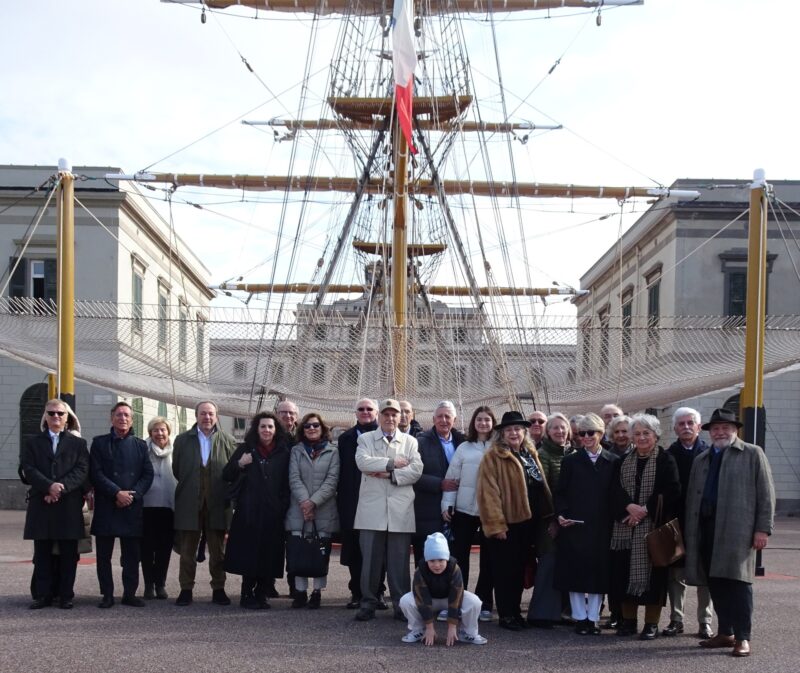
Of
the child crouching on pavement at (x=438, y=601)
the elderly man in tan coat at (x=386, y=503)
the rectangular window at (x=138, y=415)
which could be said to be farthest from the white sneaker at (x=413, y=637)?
the rectangular window at (x=138, y=415)

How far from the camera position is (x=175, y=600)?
369 inches

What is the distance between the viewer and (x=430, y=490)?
28.9 ft

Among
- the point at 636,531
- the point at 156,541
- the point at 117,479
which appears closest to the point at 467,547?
the point at 636,531

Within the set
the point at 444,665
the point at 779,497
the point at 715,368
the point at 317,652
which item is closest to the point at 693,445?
the point at 444,665

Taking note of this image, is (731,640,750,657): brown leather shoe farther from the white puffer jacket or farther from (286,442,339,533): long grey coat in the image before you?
(286,442,339,533): long grey coat

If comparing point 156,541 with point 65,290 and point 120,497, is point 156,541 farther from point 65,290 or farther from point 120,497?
point 65,290

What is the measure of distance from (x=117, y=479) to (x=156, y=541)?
81cm

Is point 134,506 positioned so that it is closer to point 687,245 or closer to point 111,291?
point 111,291

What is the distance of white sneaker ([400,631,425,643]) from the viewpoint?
7636 millimetres

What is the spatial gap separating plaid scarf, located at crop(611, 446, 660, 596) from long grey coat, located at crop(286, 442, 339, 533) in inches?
92.9

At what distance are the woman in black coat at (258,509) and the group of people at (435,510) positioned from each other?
0.01 meters

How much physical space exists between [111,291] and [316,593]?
2249 centimetres

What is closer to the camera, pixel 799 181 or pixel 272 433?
pixel 272 433

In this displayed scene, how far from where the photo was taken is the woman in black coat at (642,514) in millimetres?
7879
